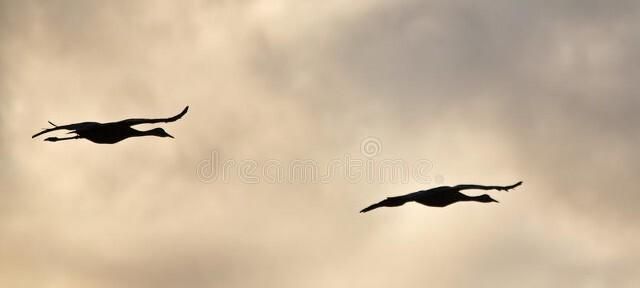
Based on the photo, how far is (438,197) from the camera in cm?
3781

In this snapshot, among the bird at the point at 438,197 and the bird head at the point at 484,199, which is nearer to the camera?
the bird at the point at 438,197

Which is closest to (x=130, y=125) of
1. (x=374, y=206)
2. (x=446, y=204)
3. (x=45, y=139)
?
(x=45, y=139)

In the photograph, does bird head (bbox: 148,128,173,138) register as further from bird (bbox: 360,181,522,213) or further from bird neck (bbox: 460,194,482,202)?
bird neck (bbox: 460,194,482,202)

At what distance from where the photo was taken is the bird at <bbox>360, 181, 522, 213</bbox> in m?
36.8

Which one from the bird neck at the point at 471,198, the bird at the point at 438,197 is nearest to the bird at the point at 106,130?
the bird at the point at 438,197

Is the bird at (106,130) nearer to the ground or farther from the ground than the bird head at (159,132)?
nearer to the ground

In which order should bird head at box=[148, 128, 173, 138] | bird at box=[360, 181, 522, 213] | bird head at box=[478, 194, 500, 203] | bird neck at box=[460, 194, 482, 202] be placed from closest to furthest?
bird at box=[360, 181, 522, 213], bird neck at box=[460, 194, 482, 202], bird head at box=[478, 194, 500, 203], bird head at box=[148, 128, 173, 138]

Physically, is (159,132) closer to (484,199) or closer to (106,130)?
(106,130)

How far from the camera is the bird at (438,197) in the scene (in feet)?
121

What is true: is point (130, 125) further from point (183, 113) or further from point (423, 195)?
point (423, 195)

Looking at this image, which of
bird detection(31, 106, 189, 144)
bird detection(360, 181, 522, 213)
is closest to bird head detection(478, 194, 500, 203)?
bird detection(360, 181, 522, 213)

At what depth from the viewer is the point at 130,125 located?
128 ft

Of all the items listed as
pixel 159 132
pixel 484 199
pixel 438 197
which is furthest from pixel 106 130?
pixel 484 199

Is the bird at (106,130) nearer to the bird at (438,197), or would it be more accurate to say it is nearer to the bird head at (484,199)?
the bird at (438,197)
